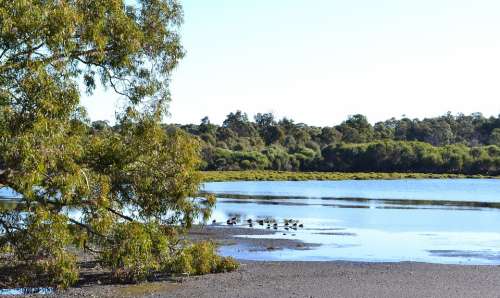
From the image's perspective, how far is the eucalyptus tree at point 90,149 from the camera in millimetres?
17344

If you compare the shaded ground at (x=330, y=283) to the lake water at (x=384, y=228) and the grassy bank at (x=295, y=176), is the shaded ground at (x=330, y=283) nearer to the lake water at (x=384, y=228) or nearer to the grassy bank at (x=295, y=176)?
the lake water at (x=384, y=228)

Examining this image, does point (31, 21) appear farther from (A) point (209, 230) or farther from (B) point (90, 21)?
(A) point (209, 230)

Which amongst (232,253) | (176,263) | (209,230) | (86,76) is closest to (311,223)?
(209,230)

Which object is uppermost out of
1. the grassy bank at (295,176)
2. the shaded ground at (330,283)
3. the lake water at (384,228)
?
the grassy bank at (295,176)

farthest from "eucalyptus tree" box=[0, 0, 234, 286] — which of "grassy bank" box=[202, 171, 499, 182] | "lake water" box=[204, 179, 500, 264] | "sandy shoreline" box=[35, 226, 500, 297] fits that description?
"grassy bank" box=[202, 171, 499, 182]

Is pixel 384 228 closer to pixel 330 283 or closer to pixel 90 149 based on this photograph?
pixel 330 283

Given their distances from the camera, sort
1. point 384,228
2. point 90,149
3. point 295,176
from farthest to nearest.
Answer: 1. point 295,176
2. point 384,228
3. point 90,149

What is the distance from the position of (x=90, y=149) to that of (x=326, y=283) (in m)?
8.23

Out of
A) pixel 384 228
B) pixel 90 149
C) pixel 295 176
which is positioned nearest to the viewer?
pixel 90 149

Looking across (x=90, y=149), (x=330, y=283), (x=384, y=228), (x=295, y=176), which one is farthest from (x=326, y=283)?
(x=295, y=176)

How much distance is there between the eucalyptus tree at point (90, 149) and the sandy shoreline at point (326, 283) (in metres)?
0.92

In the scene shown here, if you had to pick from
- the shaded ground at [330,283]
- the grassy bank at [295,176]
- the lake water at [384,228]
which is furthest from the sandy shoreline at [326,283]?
the grassy bank at [295,176]

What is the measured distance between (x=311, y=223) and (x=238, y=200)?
87.1ft

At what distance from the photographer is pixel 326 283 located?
2236cm
